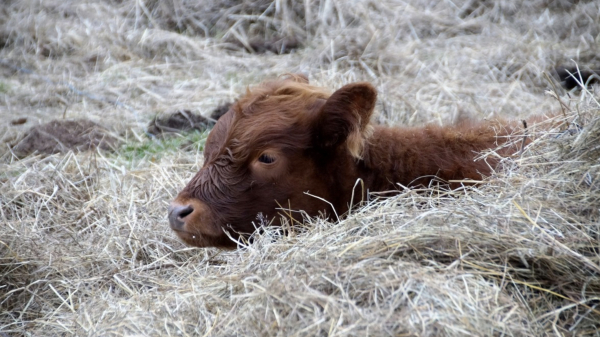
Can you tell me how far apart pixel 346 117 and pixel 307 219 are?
2.17ft

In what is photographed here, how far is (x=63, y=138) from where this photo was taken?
7.25 metres

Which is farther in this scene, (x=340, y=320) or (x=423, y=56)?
(x=423, y=56)

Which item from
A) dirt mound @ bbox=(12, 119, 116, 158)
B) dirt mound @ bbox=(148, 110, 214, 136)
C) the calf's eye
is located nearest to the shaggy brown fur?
the calf's eye

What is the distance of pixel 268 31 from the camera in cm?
988

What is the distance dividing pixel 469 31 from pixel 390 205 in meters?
6.42

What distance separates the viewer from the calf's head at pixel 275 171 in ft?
13.6

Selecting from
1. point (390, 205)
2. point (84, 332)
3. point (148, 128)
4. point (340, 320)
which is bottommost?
point (148, 128)

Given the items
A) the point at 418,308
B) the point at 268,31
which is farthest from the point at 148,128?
the point at 418,308

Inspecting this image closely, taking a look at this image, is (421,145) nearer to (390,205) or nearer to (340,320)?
(390,205)

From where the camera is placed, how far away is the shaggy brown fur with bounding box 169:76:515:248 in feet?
13.7

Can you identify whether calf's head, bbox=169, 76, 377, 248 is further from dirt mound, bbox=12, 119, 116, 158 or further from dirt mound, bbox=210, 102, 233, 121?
dirt mound, bbox=210, 102, 233, 121

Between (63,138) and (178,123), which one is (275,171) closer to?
(178,123)

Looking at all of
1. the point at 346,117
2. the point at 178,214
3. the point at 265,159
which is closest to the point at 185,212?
the point at 178,214

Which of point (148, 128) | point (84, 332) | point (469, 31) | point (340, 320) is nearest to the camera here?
point (340, 320)
